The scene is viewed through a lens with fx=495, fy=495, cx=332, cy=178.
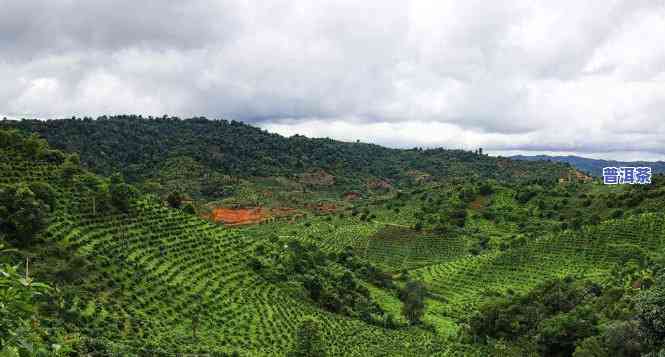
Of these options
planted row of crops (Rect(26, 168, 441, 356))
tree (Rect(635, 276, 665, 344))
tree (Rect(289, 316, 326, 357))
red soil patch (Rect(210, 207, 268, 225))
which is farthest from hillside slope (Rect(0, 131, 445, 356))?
red soil patch (Rect(210, 207, 268, 225))

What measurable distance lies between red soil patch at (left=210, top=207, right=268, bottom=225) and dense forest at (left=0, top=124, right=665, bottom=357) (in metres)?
23.8

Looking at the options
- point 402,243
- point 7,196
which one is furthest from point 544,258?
point 7,196

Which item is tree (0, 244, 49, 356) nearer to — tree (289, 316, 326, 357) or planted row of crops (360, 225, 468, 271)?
tree (289, 316, 326, 357)

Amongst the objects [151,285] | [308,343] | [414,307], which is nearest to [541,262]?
[414,307]

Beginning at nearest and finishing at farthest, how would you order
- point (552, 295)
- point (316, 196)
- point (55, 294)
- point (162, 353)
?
point (162, 353) → point (55, 294) → point (552, 295) → point (316, 196)

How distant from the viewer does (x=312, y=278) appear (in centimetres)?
6009

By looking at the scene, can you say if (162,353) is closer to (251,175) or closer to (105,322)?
(105,322)

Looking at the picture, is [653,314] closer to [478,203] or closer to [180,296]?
[180,296]

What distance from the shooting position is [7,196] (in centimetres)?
3866

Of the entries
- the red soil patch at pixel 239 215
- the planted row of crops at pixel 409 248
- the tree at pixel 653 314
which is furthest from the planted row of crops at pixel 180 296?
the red soil patch at pixel 239 215

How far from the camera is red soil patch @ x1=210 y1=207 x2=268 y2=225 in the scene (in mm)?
131250

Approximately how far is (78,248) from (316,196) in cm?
13274

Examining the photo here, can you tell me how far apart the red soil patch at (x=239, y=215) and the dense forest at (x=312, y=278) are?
78.0 feet

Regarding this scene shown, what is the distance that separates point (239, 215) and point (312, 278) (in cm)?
8026
